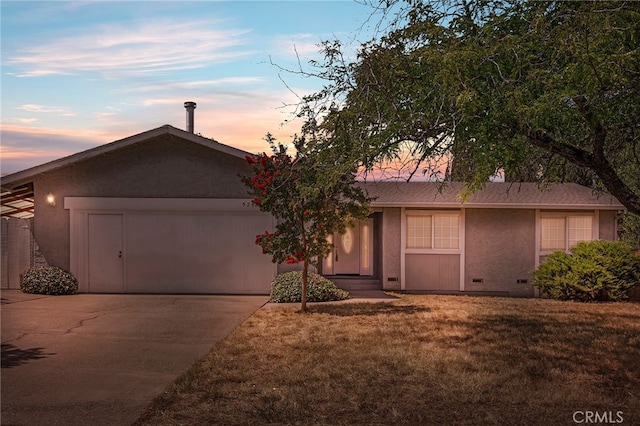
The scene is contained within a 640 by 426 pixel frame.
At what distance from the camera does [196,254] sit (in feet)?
49.7

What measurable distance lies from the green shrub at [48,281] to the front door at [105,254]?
1.95 ft

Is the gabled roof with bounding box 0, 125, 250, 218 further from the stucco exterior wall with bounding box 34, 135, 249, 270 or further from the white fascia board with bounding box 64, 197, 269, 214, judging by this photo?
the white fascia board with bounding box 64, 197, 269, 214

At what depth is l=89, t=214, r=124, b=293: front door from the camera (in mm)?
15227

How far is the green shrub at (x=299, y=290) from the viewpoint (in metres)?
13.5

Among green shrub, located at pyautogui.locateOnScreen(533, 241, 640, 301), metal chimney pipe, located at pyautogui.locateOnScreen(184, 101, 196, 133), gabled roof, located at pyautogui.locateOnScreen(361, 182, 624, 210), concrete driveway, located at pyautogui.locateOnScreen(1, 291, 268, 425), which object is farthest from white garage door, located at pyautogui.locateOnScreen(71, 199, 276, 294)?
green shrub, located at pyautogui.locateOnScreen(533, 241, 640, 301)

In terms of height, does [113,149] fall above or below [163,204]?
above

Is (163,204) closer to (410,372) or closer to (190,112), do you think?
(190,112)

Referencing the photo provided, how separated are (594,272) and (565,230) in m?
2.33

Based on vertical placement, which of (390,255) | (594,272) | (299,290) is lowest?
(299,290)

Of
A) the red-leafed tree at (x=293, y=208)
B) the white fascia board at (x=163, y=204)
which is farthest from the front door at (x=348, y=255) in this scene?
the red-leafed tree at (x=293, y=208)

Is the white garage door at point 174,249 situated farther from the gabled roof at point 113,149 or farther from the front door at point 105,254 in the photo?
the gabled roof at point 113,149

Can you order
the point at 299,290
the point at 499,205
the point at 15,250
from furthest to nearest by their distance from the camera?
the point at 499,205
the point at 15,250
the point at 299,290

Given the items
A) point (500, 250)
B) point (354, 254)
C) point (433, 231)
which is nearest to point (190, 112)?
point (354, 254)

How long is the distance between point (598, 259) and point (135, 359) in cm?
1224
